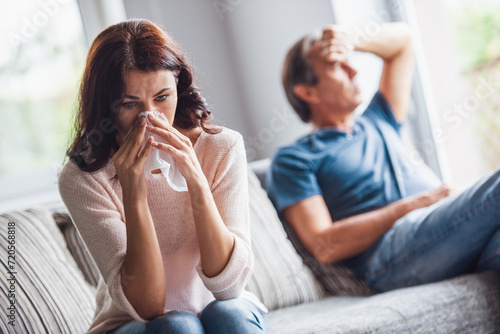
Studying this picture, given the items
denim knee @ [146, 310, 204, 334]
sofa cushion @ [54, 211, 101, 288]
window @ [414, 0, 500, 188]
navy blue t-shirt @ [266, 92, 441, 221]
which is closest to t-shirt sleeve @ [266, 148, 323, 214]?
navy blue t-shirt @ [266, 92, 441, 221]

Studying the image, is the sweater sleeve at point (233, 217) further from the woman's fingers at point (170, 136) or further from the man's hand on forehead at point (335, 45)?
the man's hand on forehead at point (335, 45)

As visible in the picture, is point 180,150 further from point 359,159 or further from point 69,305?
point 359,159

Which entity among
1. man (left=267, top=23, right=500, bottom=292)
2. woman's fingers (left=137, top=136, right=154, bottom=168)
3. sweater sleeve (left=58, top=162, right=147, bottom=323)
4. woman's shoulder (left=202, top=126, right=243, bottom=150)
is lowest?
man (left=267, top=23, right=500, bottom=292)

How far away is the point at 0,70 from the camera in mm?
958

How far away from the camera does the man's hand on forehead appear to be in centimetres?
123

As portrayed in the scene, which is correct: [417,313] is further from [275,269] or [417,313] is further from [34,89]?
[34,89]

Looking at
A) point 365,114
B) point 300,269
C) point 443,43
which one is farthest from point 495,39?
point 300,269

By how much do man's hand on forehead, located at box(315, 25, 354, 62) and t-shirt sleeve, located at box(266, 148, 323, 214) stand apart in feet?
0.77

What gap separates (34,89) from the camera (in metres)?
0.98

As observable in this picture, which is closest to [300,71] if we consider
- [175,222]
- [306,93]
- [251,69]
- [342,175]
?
[306,93]

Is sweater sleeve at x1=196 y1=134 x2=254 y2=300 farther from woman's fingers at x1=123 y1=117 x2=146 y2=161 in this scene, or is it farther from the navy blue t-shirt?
the navy blue t-shirt

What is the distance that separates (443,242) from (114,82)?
71 cm

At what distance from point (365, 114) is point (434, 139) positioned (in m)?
0.48

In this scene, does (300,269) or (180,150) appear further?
(300,269)
